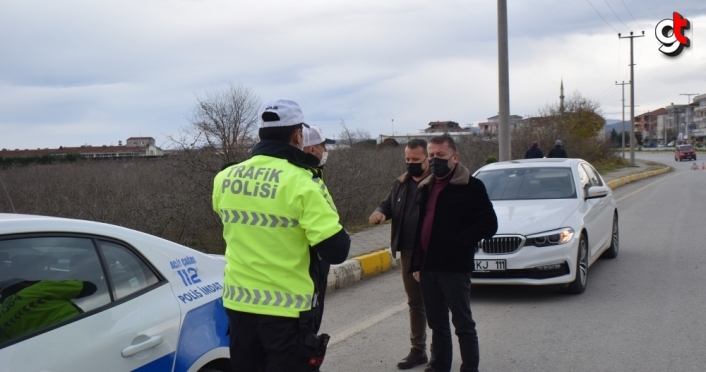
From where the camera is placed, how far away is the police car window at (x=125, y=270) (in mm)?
3268

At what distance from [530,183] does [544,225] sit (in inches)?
55.3

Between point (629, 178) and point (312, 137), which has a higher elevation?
point (312, 137)

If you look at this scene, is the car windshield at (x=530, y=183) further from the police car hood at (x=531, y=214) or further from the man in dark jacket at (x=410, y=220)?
the man in dark jacket at (x=410, y=220)

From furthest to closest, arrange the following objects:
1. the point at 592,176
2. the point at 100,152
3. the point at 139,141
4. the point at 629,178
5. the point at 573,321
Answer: the point at 100,152 → the point at 629,178 → the point at 139,141 → the point at 592,176 → the point at 573,321

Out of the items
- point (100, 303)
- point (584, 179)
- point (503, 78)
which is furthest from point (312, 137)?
point (503, 78)

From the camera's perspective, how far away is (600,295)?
7.57 meters

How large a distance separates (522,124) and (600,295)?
2836 centimetres

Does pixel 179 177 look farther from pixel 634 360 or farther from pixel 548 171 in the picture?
pixel 634 360

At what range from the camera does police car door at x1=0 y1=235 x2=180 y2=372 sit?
2776 millimetres

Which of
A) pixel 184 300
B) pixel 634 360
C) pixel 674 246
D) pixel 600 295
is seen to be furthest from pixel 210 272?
pixel 674 246

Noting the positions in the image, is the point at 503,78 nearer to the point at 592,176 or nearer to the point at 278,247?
the point at 592,176

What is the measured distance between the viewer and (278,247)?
2869mm

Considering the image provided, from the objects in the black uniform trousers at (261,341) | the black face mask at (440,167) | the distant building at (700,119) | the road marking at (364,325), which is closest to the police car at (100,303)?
the black uniform trousers at (261,341)

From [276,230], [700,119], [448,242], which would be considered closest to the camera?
[276,230]
